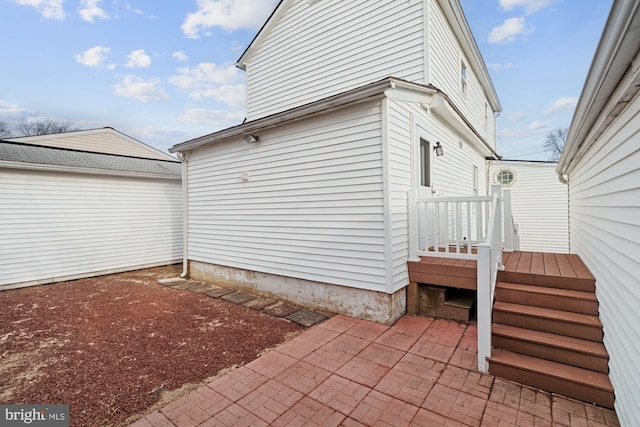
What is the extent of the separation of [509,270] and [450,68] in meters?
5.20

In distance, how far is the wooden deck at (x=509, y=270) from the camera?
11.8ft

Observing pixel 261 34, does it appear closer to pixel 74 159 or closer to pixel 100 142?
pixel 74 159

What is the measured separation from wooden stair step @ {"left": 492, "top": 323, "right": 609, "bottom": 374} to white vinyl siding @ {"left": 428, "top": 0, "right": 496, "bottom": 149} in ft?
15.3

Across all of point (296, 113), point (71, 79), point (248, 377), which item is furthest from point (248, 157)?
point (71, 79)

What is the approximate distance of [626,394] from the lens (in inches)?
78.8

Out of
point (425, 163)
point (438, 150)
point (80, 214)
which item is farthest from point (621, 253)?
point (80, 214)

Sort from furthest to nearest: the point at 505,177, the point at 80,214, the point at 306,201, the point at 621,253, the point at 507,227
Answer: the point at 505,177 → the point at 80,214 → the point at 507,227 → the point at 306,201 → the point at 621,253

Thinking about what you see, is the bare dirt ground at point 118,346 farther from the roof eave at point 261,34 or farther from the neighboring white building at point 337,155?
the roof eave at point 261,34

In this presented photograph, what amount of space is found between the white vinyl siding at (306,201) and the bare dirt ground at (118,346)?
→ 3.60ft

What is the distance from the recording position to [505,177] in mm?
11203

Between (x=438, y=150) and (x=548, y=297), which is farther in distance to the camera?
(x=438, y=150)

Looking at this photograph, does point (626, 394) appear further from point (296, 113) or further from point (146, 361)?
point (296, 113)

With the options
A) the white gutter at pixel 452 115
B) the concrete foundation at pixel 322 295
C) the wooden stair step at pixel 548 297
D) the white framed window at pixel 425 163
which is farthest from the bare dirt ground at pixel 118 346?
the white gutter at pixel 452 115

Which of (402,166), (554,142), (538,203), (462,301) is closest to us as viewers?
(462,301)
